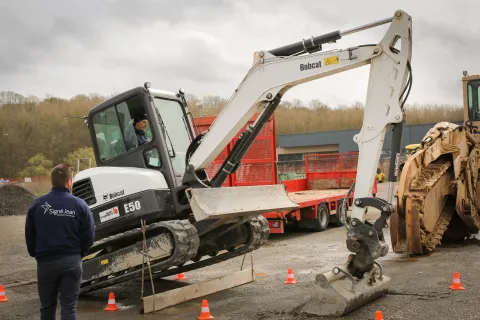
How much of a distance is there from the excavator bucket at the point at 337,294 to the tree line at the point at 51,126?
4641cm

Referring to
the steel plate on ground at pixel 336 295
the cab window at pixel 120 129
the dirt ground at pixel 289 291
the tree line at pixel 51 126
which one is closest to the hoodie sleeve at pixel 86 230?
the dirt ground at pixel 289 291

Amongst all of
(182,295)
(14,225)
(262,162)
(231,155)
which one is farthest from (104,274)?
(14,225)

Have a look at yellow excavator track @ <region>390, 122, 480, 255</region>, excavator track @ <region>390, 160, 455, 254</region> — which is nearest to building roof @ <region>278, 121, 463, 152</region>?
yellow excavator track @ <region>390, 122, 480, 255</region>

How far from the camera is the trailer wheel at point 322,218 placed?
1639 centimetres

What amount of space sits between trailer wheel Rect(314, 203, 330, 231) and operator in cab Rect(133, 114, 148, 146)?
845 cm

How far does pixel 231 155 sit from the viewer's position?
8.40 m

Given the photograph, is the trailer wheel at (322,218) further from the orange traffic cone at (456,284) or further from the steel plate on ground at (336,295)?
the steel plate on ground at (336,295)

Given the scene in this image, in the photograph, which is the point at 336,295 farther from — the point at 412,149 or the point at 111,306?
the point at 412,149

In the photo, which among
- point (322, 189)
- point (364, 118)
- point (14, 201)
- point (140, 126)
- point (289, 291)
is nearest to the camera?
point (364, 118)

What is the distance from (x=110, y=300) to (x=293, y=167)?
2903 cm

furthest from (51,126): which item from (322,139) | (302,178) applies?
(302,178)

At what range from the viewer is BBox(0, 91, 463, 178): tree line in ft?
192

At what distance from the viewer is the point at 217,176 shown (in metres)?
8.56

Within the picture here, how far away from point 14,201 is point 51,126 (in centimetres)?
3710
